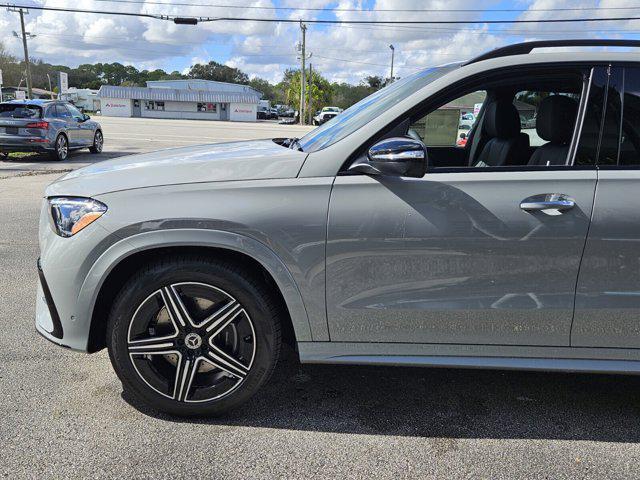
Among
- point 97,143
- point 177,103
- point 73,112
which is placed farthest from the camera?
point 177,103

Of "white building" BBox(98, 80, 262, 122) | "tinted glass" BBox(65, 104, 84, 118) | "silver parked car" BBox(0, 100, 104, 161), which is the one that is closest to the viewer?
"silver parked car" BBox(0, 100, 104, 161)

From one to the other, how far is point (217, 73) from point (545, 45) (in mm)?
140141

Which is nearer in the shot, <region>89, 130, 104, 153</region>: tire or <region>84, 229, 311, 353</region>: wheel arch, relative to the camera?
<region>84, 229, 311, 353</region>: wheel arch

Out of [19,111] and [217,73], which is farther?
[217,73]

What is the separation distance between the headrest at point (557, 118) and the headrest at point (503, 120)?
38 cm

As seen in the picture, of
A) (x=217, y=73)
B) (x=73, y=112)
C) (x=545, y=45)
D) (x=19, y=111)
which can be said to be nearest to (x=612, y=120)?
(x=545, y=45)

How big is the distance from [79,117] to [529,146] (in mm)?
15265

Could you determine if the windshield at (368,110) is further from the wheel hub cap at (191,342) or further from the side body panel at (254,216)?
the wheel hub cap at (191,342)

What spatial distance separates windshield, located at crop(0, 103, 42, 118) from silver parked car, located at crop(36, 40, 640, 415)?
13003 millimetres

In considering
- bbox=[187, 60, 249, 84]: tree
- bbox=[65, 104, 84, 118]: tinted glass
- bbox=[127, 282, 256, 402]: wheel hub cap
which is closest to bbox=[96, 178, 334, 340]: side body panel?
bbox=[127, 282, 256, 402]: wheel hub cap

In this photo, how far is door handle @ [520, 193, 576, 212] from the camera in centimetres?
254

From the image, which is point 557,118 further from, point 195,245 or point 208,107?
point 208,107

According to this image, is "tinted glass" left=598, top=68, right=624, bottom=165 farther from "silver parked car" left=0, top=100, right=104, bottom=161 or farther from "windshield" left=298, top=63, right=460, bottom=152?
"silver parked car" left=0, top=100, right=104, bottom=161

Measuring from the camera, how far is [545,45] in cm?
276
